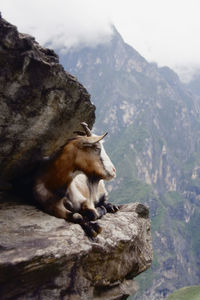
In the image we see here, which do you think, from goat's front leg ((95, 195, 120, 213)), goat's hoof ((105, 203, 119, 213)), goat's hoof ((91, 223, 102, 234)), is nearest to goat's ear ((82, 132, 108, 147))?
goat's hoof ((91, 223, 102, 234))

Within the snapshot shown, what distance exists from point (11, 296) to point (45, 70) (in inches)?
202

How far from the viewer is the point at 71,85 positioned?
895 centimetres

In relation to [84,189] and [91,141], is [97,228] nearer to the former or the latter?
[84,189]

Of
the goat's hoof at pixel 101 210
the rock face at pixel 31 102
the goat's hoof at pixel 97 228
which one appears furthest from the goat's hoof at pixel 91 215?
the rock face at pixel 31 102

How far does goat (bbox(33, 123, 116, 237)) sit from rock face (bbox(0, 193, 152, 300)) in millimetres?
387

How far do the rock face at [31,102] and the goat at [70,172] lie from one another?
0.88m

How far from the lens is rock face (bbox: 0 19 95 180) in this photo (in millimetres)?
7362

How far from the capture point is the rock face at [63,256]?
5.99m

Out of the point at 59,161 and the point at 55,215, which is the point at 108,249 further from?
the point at 59,161

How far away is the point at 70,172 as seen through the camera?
8.23 metres

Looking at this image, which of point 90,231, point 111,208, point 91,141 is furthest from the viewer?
point 111,208

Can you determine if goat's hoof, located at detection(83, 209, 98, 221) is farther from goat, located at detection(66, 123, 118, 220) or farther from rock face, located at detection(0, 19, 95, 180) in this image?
rock face, located at detection(0, 19, 95, 180)

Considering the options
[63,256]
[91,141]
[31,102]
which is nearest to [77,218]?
[63,256]

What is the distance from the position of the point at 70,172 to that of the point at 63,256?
2.34 m
